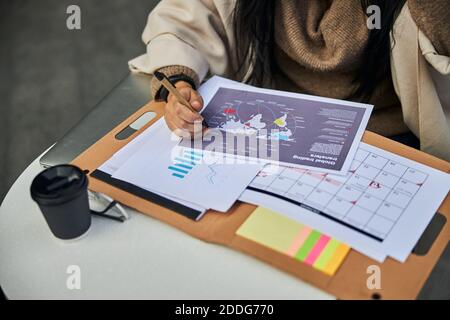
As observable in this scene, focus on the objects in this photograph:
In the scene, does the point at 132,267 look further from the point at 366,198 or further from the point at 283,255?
the point at 366,198

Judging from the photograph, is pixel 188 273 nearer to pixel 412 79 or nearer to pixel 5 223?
pixel 5 223

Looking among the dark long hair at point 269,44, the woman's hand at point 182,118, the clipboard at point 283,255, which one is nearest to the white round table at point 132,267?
the clipboard at point 283,255

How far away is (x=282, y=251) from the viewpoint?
0.65 m

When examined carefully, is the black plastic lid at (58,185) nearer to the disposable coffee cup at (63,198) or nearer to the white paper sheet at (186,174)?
the disposable coffee cup at (63,198)

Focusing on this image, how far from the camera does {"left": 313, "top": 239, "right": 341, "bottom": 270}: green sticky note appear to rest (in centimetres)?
63

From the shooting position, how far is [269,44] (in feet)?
3.23

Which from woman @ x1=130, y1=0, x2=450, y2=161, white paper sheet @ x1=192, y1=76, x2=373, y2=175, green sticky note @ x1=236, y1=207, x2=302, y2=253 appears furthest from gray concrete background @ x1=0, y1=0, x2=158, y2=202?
green sticky note @ x1=236, y1=207, x2=302, y2=253

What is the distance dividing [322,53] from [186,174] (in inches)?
14.3

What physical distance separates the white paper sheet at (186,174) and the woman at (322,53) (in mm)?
62

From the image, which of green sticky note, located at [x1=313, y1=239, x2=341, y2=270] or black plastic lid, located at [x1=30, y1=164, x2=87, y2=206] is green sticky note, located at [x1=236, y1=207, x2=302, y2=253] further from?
black plastic lid, located at [x1=30, y1=164, x2=87, y2=206]

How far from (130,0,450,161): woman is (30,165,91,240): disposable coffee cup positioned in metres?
0.22

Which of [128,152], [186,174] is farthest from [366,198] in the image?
[128,152]

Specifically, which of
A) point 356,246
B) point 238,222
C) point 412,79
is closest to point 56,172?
point 238,222
